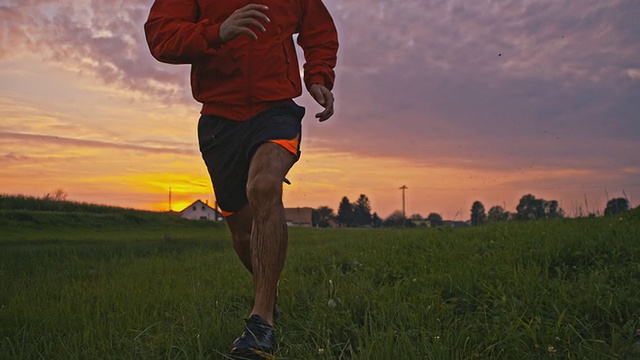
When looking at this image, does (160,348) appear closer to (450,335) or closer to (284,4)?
(450,335)

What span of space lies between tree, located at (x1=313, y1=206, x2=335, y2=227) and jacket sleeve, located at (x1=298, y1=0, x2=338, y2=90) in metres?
102

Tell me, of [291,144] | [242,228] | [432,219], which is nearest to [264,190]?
[291,144]

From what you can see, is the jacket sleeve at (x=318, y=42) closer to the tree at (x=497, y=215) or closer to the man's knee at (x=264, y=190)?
the man's knee at (x=264, y=190)

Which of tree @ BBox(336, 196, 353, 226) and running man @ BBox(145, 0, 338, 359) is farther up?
tree @ BBox(336, 196, 353, 226)

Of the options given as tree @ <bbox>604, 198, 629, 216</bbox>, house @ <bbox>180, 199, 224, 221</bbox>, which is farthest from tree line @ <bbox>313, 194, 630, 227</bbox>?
house @ <bbox>180, 199, 224, 221</bbox>

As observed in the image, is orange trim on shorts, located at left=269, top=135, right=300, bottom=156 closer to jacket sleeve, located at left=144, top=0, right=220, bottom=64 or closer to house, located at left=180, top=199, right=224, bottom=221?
jacket sleeve, located at left=144, top=0, right=220, bottom=64

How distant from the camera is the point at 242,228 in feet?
13.6

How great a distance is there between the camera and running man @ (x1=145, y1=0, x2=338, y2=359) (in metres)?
3.24

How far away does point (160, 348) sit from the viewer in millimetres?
3225

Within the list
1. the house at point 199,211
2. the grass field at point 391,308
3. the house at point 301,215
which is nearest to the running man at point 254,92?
the grass field at point 391,308

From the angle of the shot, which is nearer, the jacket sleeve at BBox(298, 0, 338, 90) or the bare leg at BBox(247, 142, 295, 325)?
the bare leg at BBox(247, 142, 295, 325)

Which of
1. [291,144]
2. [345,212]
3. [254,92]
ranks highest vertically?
[345,212]

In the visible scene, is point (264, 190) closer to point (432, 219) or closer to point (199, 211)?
point (432, 219)

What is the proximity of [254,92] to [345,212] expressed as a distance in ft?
377
